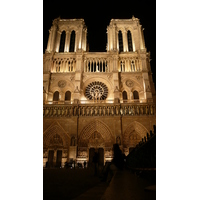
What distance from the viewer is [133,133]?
14953 millimetres

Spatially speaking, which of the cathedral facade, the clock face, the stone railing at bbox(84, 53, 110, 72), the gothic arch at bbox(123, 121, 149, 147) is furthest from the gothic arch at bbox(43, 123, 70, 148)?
the stone railing at bbox(84, 53, 110, 72)

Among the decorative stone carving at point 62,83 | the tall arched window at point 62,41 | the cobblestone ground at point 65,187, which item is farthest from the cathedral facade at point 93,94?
the cobblestone ground at point 65,187

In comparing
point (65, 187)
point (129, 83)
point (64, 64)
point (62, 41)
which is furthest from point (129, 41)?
point (65, 187)

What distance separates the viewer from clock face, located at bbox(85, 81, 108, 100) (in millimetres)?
16859

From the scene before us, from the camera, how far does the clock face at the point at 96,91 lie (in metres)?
16.9

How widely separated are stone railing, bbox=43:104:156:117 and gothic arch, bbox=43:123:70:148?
1070 millimetres

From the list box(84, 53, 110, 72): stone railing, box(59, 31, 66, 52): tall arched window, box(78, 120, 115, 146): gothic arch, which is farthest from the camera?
box(59, 31, 66, 52): tall arched window

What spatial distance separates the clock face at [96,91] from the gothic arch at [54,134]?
4354 millimetres

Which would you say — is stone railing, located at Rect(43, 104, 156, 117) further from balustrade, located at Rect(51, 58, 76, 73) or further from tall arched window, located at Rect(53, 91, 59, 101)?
balustrade, located at Rect(51, 58, 76, 73)

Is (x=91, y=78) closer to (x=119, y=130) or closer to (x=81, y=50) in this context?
(x=81, y=50)
